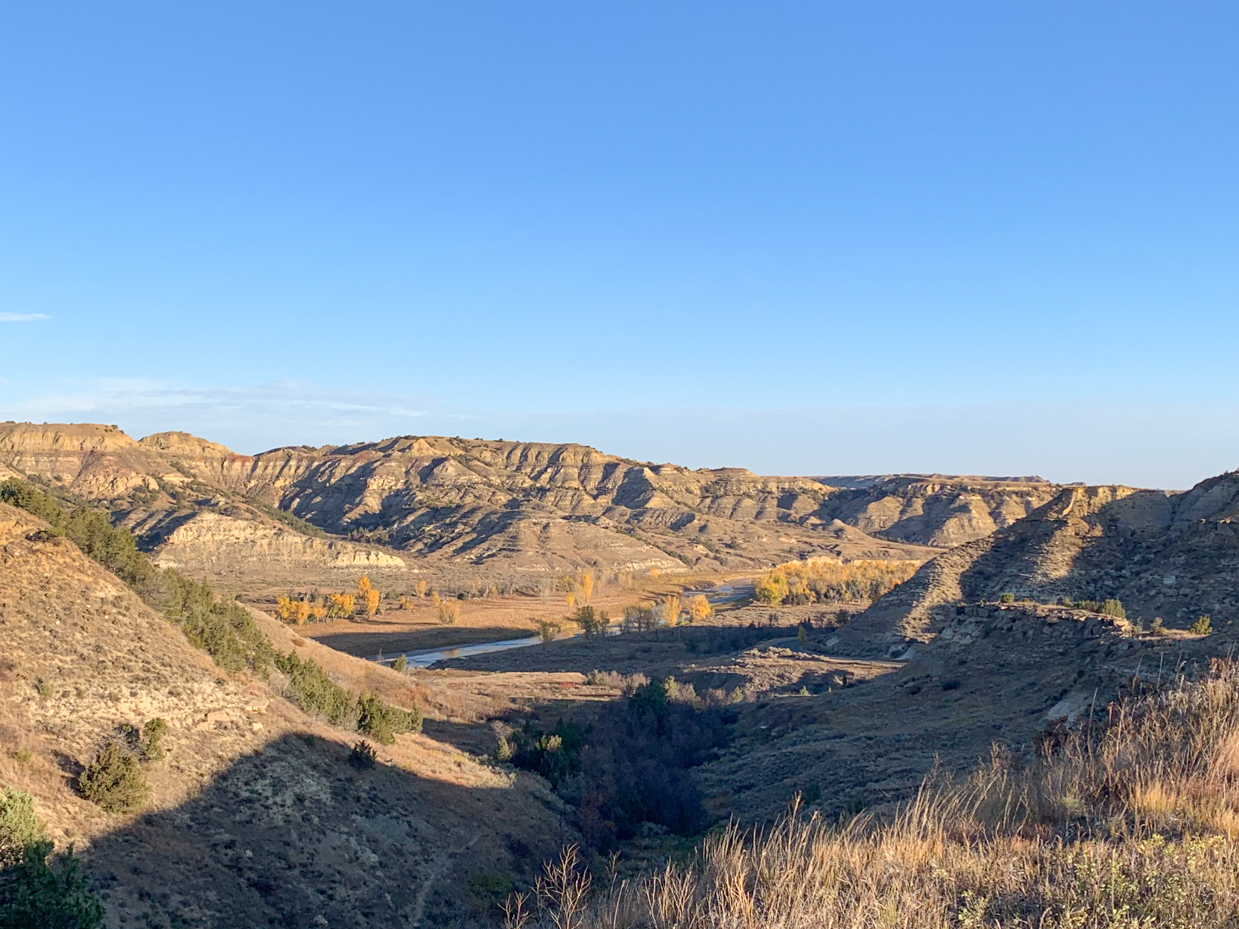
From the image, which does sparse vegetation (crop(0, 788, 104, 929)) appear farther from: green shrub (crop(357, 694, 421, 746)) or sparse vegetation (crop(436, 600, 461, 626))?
sparse vegetation (crop(436, 600, 461, 626))

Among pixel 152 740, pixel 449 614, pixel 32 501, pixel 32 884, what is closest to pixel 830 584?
pixel 449 614

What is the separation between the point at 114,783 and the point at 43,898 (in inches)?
227

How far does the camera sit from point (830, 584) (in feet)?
359

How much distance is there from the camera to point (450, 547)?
500 ft

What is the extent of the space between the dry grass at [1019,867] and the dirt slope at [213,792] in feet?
44.5

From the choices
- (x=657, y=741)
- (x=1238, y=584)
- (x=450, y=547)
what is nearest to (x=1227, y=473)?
(x=1238, y=584)

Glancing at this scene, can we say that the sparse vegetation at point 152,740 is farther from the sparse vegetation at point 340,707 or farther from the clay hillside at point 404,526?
the clay hillside at point 404,526

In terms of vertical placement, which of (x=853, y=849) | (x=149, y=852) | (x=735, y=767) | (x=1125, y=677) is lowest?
(x=735, y=767)

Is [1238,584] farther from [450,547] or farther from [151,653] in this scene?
[450,547]

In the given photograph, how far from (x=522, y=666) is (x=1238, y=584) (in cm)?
4907

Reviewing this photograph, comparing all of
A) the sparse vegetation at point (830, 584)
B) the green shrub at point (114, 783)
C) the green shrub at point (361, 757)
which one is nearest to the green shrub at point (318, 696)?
the green shrub at point (361, 757)

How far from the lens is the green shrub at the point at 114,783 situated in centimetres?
1739

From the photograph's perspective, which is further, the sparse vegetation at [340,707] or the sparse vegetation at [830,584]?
the sparse vegetation at [830,584]

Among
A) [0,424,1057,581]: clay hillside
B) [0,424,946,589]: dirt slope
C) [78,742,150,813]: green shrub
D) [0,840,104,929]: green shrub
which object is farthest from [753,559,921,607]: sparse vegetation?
[0,840,104,929]: green shrub
